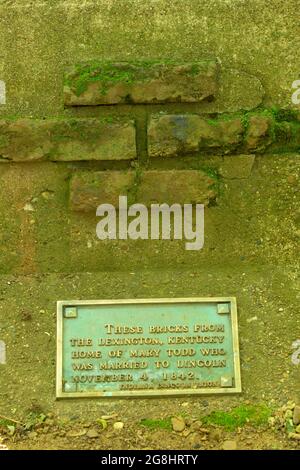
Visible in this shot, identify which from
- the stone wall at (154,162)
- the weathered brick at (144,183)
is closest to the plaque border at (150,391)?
the stone wall at (154,162)

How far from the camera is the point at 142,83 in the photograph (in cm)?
277

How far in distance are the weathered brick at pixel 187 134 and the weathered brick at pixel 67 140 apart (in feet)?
0.37

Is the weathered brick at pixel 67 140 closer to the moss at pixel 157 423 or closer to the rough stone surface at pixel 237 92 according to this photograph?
the rough stone surface at pixel 237 92

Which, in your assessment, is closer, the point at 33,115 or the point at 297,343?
the point at 297,343

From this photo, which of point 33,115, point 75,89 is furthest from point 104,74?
point 33,115

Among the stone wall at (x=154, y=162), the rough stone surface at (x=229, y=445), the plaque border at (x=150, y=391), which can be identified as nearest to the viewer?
the rough stone surface at (x=229, y=445)

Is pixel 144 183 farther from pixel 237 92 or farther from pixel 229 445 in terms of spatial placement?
pixel 229 445

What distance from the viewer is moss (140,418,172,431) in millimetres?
2477

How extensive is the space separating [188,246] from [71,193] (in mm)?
610

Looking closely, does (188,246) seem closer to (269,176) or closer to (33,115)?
(269,176)

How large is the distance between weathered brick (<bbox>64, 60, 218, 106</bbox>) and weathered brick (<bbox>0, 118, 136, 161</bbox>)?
12 centimetres

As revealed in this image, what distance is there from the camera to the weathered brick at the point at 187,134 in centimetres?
276

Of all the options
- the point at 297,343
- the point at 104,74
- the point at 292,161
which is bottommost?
the point at 297,343

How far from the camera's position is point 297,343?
2.63 m
